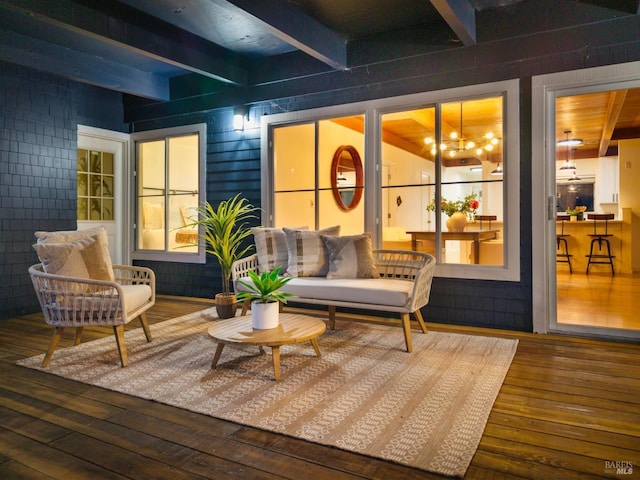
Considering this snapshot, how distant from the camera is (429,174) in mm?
4469

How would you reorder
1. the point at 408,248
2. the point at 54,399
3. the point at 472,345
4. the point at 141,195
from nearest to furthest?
the point at 54,399
the point at 472,345
the point at 408,248
the point at 141,195

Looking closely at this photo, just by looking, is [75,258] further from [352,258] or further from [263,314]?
[352,258]

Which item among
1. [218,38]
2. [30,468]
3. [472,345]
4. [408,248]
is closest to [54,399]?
[30,468]

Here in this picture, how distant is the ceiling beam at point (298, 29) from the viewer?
347cm

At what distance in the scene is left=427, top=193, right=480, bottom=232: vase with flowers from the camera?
4312mm

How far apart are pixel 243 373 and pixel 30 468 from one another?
1.30m

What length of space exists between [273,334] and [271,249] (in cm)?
188

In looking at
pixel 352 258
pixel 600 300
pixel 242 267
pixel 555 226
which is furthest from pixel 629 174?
pixel 242 267

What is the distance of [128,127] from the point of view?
6.47m

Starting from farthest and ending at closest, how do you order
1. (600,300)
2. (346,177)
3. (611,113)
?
(611,113) < (346,177) < (600,300)

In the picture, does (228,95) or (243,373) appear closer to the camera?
(243,373)

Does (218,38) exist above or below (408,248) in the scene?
above

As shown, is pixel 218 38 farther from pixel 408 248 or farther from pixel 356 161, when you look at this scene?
pixel 408 248

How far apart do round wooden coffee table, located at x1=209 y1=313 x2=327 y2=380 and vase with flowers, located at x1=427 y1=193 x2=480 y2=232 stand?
1.94 metres
